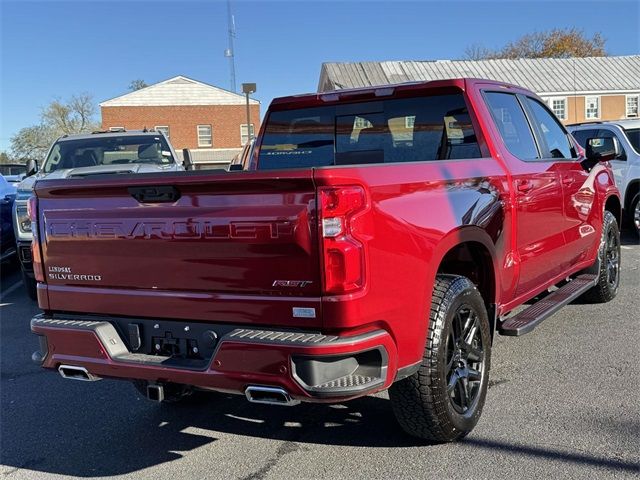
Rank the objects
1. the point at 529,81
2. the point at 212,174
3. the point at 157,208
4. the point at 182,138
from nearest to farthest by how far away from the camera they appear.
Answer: the point at 212,174
the point at 157,208
the point at 529,81
the point at 182,138

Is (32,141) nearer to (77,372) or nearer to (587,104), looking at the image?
(587,104)

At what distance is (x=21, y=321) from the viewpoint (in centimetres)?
695

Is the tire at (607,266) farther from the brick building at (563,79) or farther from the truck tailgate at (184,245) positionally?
the brick building at (563,79)

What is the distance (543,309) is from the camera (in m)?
4.45

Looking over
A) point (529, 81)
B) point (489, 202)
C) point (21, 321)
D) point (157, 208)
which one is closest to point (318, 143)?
point (489, 202)

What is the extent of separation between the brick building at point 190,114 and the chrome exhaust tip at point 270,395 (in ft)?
133

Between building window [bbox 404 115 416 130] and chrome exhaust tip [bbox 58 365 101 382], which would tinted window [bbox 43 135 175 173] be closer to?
building window [bbox 404 115 416 130]

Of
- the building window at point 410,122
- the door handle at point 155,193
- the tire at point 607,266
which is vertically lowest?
the tire at point 607,266

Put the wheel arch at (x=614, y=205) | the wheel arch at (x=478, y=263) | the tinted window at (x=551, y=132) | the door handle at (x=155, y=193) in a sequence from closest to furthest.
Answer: the door handle at (x=155, y=193) → the wheel arch at (x=478, y=263) → the tinted window at (x=551, y=132) → the wheel arch at (x=614, y=205)

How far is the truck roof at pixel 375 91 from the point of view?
164 inches

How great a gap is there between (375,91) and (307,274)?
2232 mm

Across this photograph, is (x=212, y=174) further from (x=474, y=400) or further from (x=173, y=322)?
(x=474, y=400)

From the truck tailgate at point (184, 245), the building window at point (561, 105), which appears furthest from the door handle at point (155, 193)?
the building window at point (561, 105)

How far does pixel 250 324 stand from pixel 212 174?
0.72 meters
